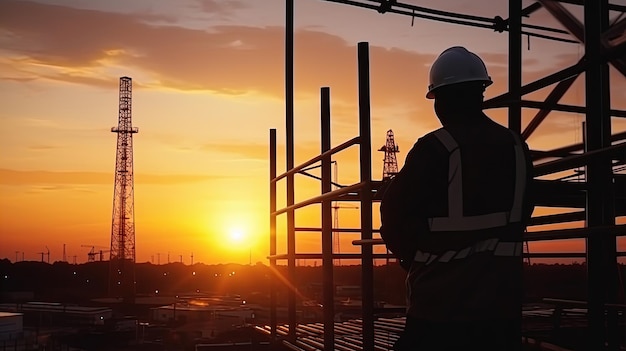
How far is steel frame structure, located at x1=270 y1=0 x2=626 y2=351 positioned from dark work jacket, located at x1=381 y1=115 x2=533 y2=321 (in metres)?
0.40

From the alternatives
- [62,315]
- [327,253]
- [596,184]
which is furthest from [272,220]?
[62,315]

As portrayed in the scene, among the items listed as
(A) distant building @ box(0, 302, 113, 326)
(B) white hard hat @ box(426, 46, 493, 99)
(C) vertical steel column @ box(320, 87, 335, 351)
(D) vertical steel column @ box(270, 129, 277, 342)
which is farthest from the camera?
(A) distant building @ box(0, 302, 113, 326)

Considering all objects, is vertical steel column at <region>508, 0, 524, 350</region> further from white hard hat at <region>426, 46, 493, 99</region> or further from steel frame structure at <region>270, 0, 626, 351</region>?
white hard hat at <region>426, 46, 493, 99</region>

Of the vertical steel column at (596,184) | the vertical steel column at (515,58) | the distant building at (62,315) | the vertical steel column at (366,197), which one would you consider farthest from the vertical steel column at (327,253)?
the distant building at (62,315)

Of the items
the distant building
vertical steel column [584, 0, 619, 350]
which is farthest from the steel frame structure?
the distant building

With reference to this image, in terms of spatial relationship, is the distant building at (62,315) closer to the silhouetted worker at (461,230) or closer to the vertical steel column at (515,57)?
the vertical steel column at (515,57)

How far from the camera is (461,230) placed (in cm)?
290

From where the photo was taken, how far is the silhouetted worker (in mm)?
2904

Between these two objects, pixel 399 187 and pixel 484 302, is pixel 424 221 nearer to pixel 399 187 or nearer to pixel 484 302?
pixel 399 187

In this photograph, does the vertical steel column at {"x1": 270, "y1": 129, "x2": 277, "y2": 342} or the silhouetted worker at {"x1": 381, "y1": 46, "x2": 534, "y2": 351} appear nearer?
the silhouetted worker at {"x1": 381, "y1": 46, "x2": 534, "y2": 351}

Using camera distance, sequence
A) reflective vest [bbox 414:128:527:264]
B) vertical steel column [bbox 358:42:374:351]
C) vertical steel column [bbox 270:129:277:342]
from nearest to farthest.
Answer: reflective vest [bbox 414:128:527:264]
vertical steel column [bbox 358:42:374:351]
vertical steel column [bbox 270:129:277:342]

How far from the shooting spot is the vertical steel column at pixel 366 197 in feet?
17.0

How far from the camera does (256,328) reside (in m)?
9.10

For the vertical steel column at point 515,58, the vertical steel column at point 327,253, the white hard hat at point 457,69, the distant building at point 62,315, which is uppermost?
the vertical steel column at point 515,58
